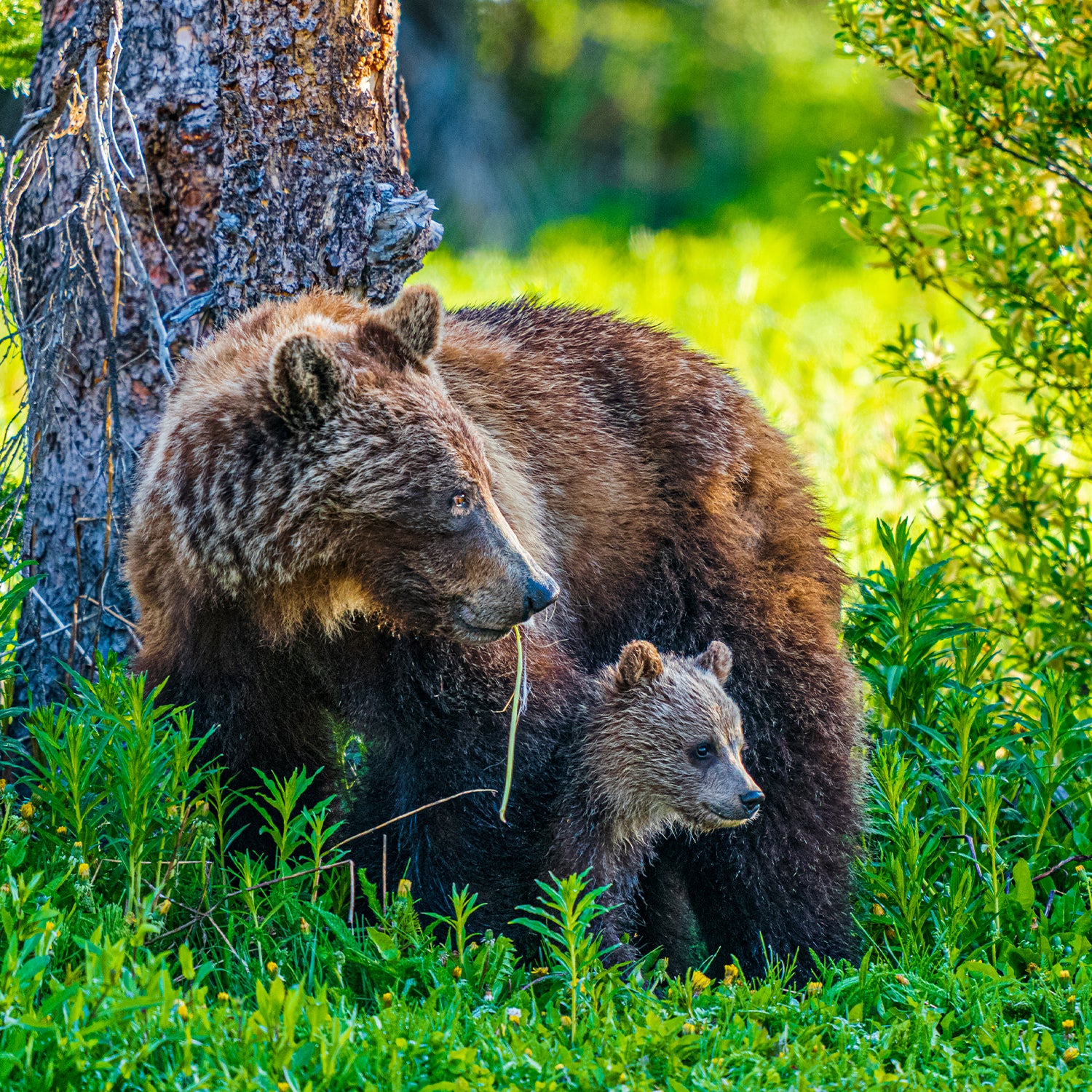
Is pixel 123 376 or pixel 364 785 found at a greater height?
pixel 123 376

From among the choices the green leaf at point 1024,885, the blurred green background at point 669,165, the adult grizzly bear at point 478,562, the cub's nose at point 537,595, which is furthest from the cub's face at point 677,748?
the blurred green background at point 669,165

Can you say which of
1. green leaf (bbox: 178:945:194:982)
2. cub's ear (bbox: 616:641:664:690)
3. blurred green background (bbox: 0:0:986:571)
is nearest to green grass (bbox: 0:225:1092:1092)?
green leaf (bbox: 178:945:194:982)

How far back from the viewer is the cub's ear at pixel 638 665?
144 inches

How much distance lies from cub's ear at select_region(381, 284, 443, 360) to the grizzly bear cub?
3.44 ft

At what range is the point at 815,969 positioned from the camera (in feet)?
12.4

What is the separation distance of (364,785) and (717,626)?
3.95 feet

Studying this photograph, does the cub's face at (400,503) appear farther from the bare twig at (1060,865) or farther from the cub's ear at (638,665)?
the bare twig at (1060,865)

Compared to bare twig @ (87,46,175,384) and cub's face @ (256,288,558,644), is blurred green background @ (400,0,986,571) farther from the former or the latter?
cub's face @ (256,288,558,644)

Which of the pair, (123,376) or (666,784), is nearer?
(666,784)

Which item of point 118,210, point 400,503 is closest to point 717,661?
point 400,503

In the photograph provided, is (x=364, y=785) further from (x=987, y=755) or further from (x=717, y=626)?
(x=987, y=755)

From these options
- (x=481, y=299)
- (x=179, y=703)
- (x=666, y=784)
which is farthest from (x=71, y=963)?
(x=481, y=299)

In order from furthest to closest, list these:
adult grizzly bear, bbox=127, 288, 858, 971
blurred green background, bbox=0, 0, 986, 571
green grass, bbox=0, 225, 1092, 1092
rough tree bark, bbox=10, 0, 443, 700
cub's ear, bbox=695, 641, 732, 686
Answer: blurred green background, bbox=0, 0, 986, 571
rough tree bark, bbox=10, 0, 443, 700
cub's ear, bbox=695, 641, 732, 686
adult grizzly bear, bbox=127, 288, 858, 971
green grass, bbox=0, 225, 1092, 1092

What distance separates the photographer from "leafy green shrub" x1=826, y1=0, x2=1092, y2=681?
171 inches
